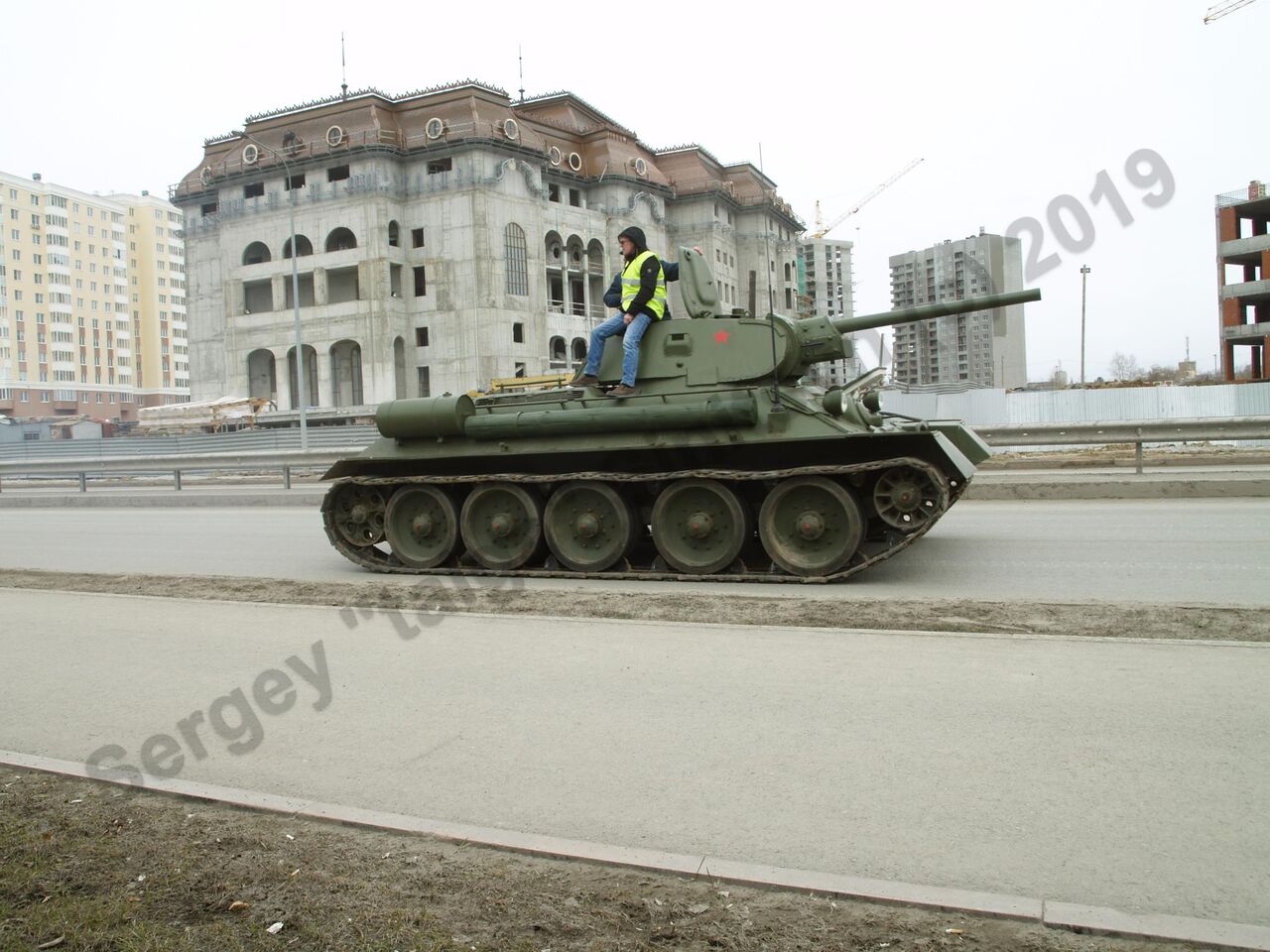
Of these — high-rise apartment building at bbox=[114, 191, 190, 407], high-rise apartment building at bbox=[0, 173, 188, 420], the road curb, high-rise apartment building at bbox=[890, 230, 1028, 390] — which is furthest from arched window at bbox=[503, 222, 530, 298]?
high-rise apartment building at bbox=[114, 191, 190, 407]

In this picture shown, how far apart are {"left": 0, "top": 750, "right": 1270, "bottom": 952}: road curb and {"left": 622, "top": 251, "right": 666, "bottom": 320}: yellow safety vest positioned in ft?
23.3

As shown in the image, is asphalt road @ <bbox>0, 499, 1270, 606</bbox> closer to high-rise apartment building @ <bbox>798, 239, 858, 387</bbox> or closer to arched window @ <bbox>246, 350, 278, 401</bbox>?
high-rise apartment building @ <bbox>798, 239, 858, 387</bbox>

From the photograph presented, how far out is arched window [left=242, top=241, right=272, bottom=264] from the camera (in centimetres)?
6975

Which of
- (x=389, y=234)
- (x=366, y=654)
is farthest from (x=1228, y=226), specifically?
(x=366, y=654)

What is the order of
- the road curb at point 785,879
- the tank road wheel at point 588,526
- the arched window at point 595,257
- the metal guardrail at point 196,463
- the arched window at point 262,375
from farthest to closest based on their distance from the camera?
the arched window at point 595,257, the arched window at point 262,375, the metal guardrail at point 196,463, the tank road wheel at point 588,526, the road curb at point 785,879

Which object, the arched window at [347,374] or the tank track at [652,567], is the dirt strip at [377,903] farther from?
the arched window at [347,374]

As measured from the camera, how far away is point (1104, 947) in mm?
3146

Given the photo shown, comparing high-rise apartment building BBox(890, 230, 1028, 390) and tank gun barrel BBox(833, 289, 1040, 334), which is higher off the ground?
high-rise apartment building BBox(890, 230, 1028, 390)

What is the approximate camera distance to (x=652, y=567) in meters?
10.7

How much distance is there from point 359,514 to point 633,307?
392 centimetres

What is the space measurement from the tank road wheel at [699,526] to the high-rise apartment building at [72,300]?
107710 mm

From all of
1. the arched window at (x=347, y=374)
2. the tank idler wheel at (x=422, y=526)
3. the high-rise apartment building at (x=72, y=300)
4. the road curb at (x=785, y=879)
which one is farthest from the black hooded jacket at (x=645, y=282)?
the high-rise apartment building at (x=72, y=300)

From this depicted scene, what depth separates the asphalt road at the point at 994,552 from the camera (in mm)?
8984

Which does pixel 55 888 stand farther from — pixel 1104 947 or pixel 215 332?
pixel 215 332
